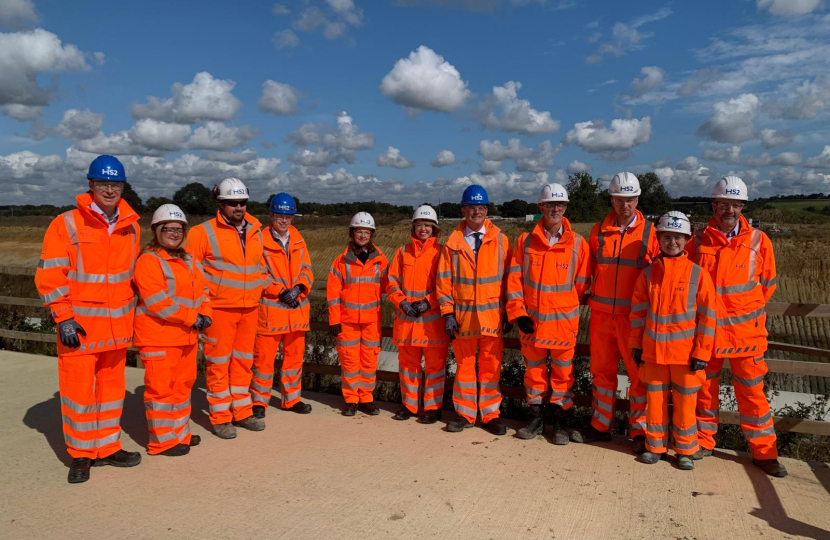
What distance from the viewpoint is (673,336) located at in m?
4.58

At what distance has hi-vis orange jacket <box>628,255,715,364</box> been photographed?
14.9ft

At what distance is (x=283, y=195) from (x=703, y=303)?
410 centimetres

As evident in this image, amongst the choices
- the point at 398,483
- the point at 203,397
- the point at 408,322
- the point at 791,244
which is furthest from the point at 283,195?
the point at 791,244

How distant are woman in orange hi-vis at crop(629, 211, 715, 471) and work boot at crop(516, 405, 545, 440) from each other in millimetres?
955

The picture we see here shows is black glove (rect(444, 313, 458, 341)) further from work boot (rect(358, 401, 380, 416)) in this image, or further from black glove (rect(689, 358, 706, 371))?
black glove (rect(689, 358, 706, 371))

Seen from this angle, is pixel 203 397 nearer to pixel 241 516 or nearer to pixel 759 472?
pixel 241 516

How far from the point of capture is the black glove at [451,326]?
5.41 meters

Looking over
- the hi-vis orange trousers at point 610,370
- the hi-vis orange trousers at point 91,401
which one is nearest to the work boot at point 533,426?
the hi-vis orange trousers at point 610,370

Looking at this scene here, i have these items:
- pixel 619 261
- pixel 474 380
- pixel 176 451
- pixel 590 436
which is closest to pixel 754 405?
pixel 590 436

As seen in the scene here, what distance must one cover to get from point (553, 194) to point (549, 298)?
0.95 meters

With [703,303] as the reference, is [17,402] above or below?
below

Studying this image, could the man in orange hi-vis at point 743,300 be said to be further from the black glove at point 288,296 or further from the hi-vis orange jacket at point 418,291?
the black glove at point 288,296

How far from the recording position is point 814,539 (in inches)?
142

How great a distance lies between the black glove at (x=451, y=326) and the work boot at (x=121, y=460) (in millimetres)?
2848
